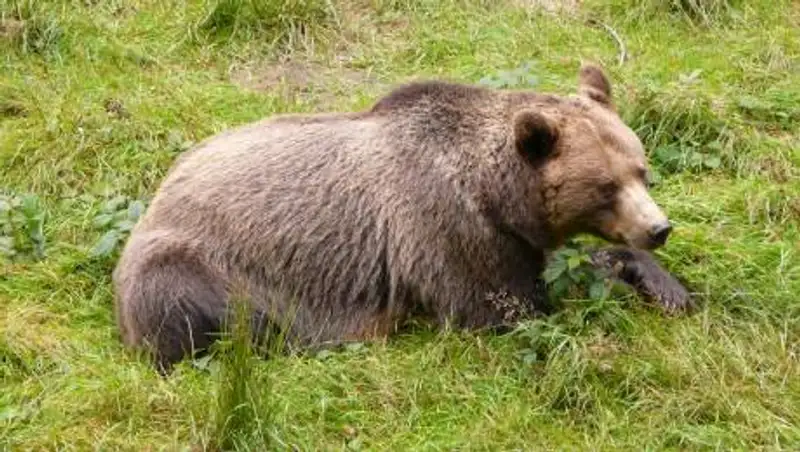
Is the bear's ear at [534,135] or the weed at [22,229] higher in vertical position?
the bear's ear at [534,135]

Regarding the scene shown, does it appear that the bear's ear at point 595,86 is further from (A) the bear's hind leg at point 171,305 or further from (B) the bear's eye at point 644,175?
(A) the bear's hind leg at point 171,305

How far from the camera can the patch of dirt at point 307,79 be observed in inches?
354

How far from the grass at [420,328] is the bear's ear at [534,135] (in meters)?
0.71

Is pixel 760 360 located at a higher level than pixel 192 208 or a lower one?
lower

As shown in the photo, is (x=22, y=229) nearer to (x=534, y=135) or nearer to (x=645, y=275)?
(x=534, y=135)

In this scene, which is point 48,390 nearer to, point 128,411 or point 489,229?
point 128,411

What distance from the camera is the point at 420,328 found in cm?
643

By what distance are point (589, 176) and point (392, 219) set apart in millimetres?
967

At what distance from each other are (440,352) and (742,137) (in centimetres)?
278

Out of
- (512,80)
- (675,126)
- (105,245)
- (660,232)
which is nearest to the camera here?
(660,232)

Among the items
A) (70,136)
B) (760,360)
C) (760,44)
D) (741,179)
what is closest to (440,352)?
(760,360)

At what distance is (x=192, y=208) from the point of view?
652 centimetres

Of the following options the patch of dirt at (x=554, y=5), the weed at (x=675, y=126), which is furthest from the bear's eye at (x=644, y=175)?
the patch of dirt at (x=554, y=5)

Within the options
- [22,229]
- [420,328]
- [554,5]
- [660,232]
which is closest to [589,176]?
[660,232]
